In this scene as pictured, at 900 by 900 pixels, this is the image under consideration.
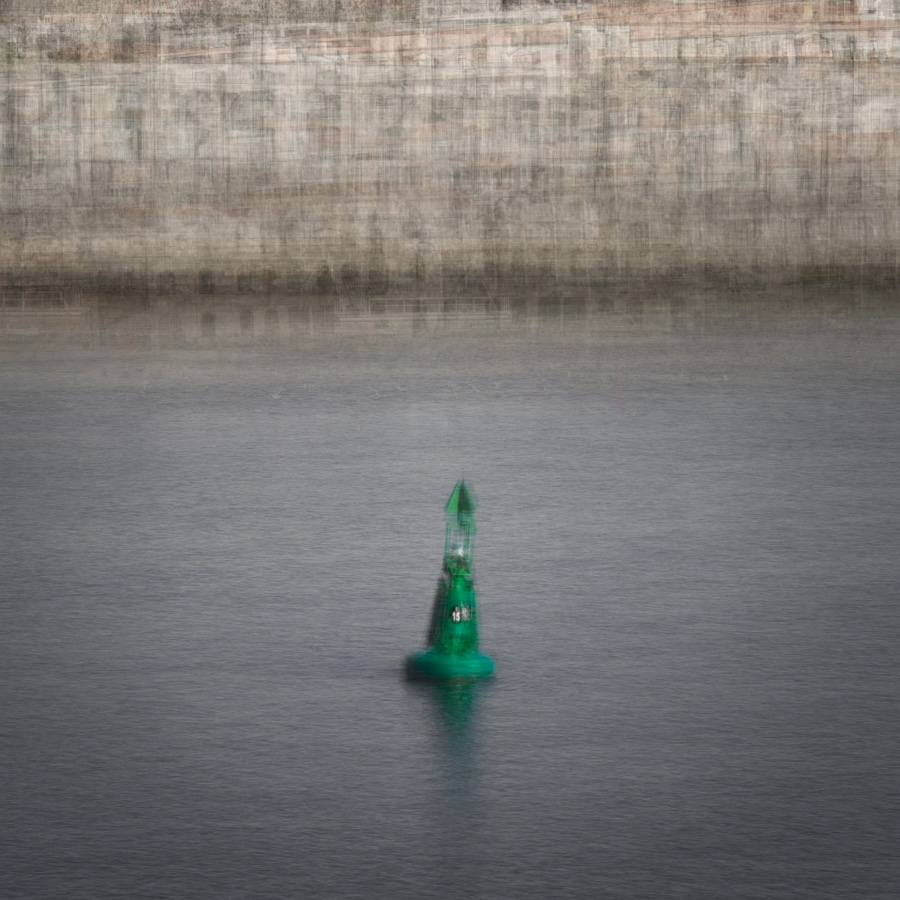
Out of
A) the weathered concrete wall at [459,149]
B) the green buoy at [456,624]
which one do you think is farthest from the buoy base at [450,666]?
the weathered concrete wall at [459,149]

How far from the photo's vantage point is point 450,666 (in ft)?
20.1

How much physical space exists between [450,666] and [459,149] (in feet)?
49.3

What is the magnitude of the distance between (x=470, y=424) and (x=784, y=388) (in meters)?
2.38

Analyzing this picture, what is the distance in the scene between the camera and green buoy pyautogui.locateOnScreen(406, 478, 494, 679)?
6.09 meters

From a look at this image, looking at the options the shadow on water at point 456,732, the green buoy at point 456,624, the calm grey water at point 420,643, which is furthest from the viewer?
the green buoy at point 456,624

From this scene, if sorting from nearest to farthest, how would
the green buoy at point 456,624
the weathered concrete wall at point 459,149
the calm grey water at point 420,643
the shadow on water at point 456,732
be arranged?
the calm grey water at point 420,643
the shadow on water at point 456,732
the green buoy at point 456,624
the weathered concrete wall at point 459,149

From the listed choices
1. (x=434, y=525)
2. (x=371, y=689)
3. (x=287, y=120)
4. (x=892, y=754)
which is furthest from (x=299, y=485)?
(x=287, y=120)

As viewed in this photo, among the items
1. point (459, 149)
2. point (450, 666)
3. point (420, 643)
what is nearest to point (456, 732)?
point (450, 666)

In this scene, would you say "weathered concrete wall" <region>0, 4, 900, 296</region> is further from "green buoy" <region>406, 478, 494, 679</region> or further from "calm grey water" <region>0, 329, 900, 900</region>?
"green buoy" <region>406, 478, 494, 679</region>

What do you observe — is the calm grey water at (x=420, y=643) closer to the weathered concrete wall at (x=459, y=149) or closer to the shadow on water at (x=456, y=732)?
the shadow on water at (x=456, y=732)

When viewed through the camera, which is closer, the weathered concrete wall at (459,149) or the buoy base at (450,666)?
the buoy base at (450,666)

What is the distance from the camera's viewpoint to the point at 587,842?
184 inches

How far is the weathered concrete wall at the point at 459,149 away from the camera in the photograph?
20453 millimetres

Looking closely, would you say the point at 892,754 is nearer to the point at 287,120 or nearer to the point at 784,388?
the point at 784,388
